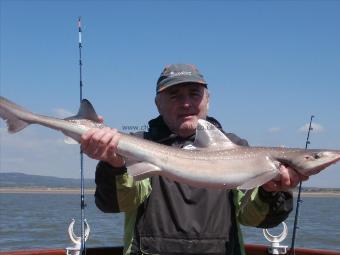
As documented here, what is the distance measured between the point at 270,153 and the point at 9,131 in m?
2.18

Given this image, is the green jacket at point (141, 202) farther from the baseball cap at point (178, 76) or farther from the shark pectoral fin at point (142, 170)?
the baseball cap at point (178, 76)

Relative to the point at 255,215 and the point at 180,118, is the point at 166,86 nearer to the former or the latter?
the point at 180,118

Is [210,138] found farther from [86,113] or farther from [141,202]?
[86,113]

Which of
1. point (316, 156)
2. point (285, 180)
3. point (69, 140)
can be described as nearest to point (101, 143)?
point (69, 140)

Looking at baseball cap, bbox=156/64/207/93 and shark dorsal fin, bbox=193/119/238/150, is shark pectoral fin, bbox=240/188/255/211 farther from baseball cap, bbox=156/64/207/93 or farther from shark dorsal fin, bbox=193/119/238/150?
baseball cap, bbox=156/64/207/93

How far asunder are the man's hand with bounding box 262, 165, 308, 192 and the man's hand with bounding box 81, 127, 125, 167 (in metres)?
1.34

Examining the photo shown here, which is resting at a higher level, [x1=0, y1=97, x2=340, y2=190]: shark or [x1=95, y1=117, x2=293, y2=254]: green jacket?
[x1=0, y1=97, x2=340, y2=190]: shark

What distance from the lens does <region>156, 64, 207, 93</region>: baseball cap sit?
495 cm

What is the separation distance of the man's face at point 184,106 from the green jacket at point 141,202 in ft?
2.10

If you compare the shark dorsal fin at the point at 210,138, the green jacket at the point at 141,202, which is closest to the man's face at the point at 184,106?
the shark dorsal fin at the point at 210,138

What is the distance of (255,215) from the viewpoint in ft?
15.3

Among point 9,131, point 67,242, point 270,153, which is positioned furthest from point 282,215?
point 67,242

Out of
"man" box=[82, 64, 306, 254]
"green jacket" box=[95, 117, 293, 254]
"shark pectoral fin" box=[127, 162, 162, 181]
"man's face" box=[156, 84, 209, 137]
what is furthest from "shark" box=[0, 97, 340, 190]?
"man's face" box=[156, 84, 209, 137]

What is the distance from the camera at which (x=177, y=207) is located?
466 centimetres
